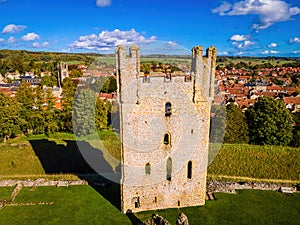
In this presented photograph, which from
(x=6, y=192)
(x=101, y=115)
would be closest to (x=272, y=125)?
(x=101, y=115)

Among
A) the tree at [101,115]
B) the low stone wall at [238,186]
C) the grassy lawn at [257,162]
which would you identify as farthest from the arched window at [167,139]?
the tree at [101,115]

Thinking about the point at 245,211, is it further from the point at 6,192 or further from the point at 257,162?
the point at 6,192

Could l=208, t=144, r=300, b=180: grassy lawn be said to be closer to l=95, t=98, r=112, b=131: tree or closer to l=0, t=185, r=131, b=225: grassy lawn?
l=0, t=185, r=131, b=225: grassy lawn

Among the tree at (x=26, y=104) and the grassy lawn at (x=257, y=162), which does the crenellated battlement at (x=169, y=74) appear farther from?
the tree at (x=26, y=104)

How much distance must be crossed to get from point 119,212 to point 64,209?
3.78 metres

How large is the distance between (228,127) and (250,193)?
11744 millimetres

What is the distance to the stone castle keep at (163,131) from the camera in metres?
13.4

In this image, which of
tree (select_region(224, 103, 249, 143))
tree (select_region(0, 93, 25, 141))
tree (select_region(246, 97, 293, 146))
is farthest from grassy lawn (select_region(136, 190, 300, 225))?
tree (select_region(0, 93, 25, 141))

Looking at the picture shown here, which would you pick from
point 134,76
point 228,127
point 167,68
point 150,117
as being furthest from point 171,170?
point 228,127

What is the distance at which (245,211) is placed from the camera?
1612 centimetres

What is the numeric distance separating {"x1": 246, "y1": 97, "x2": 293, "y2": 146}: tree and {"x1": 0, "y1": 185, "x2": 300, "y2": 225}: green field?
11035mm

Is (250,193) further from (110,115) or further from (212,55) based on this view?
(110,115)

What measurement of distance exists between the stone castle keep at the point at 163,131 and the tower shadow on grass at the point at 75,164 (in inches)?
122

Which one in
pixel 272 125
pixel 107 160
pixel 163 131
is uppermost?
pixel 163 131
